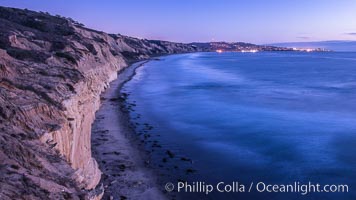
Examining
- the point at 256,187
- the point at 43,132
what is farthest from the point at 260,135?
the point at 43,132

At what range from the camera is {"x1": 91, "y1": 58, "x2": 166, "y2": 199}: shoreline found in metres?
16.9

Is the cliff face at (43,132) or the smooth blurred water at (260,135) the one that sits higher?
the cliff face at (43,132)

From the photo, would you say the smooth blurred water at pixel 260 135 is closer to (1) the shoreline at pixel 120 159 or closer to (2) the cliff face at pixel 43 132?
(1) the shoreline at pixel 120 159

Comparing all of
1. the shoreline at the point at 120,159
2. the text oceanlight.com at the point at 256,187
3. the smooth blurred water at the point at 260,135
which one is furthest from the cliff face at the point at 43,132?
the smooth blurred water at the point at 260,135

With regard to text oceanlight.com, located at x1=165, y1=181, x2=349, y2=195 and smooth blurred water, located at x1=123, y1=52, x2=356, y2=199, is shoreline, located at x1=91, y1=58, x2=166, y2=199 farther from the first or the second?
smooth blurred water, located at x1=123, y1=52, x2=356, y2=199

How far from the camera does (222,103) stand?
46281 millimetres

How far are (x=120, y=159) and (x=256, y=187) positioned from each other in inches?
297

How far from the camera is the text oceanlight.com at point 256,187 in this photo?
1784cm

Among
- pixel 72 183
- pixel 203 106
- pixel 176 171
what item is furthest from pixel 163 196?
pixel 203 106

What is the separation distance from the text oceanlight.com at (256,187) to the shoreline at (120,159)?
138 cm

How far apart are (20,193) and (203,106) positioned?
35904mm

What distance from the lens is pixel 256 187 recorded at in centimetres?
1853

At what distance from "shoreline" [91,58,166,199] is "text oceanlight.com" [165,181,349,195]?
1381 millimetres

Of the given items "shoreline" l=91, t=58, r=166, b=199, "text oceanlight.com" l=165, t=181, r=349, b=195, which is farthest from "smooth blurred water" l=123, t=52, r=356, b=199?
"shoreline" l=91, t=58, r=166, b=199
